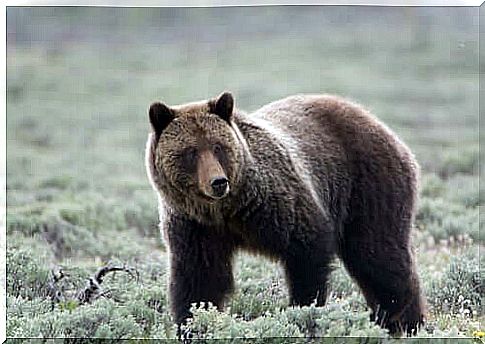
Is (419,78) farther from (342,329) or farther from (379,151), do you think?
(342,329)

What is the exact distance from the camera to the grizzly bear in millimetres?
5668

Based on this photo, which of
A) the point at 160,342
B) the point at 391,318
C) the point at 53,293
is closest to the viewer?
the point at 160,342

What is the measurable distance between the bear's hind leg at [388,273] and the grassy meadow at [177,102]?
0.17 m

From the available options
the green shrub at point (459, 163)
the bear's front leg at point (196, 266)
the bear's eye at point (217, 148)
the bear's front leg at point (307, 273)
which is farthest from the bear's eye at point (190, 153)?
the green shrub at point (459, 163)

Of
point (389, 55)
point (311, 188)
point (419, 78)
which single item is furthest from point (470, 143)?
point (311, 188)

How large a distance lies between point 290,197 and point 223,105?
633mm

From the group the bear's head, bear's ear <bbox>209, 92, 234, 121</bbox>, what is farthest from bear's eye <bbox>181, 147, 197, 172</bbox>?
bear's ear <bbox>209, 92, 234, 121</bbox>

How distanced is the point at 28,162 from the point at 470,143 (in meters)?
4.91

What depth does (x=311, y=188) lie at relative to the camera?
19.6 feet

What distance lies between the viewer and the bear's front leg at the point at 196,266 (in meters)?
5.87

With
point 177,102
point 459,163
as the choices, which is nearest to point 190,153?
point 177,102

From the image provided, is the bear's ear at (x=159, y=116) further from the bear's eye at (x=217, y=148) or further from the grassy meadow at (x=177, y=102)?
the grassy meadow at (x=177, y=102)

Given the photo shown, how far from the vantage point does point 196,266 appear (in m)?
5.90

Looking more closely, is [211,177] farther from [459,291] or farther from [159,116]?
[459,291]
